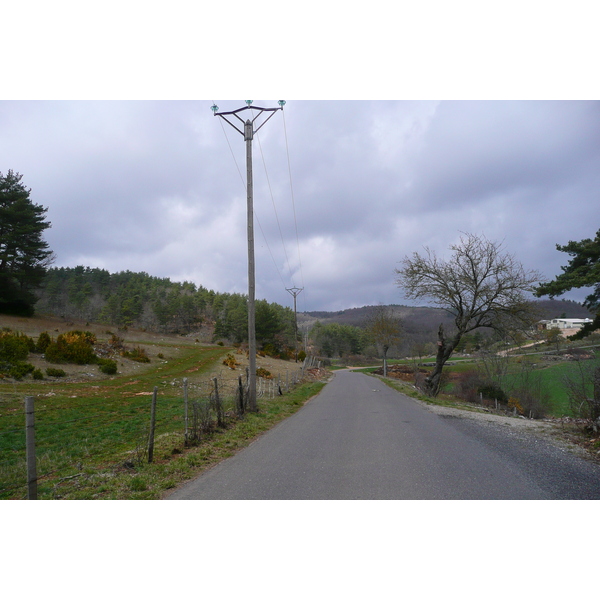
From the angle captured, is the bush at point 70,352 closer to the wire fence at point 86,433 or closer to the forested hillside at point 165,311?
the wire fence at point 86,433

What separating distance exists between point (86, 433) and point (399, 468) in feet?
29.4

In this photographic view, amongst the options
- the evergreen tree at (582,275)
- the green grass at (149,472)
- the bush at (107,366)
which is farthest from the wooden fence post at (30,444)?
the bush at (107,366)

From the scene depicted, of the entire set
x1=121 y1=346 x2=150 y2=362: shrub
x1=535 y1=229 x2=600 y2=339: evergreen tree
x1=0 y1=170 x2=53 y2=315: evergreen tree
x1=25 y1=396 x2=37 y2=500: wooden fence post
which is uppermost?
x1=0 y1=170 x2=53 y2=315: evergreen tree

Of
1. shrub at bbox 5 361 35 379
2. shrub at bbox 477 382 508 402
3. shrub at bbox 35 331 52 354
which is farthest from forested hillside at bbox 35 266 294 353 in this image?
shrub at bbox 5 361 35 379

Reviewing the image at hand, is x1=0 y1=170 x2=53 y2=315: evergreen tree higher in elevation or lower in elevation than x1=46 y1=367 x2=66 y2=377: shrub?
higher

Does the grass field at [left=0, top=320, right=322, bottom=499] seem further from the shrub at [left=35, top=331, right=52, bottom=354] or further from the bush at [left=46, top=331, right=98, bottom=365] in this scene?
the shrub at [left=35, top=331, right=52, bottom=354]

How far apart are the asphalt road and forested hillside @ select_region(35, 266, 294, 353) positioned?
186 ft

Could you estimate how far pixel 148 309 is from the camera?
94.9 metres

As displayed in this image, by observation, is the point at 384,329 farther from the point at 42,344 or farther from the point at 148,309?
the point at 148,309

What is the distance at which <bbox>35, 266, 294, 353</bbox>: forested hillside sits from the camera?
75.4m

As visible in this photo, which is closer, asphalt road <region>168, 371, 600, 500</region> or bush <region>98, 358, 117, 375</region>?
asphalt road <region>168, 371, 600, 500</region>

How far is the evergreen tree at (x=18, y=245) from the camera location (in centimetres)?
4197

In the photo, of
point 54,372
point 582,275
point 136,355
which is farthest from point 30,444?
point 136,355

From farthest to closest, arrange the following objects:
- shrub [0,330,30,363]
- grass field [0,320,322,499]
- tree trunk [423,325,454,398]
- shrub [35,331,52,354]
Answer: shrub [35,331,52,354]
shrub [0,330,30,363]
tree trunk [423,325,454,398]
grass field [0,320,322,499]
